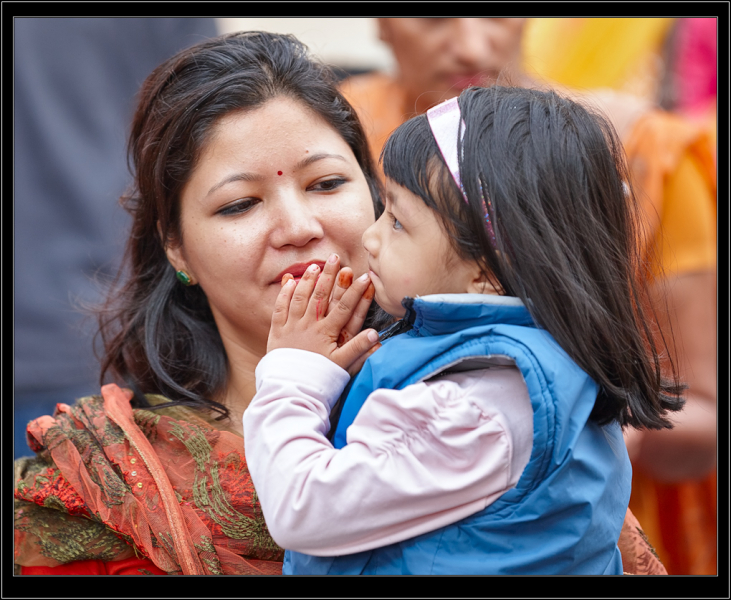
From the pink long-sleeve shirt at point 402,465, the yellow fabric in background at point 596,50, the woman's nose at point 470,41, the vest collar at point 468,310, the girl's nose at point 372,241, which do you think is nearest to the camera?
the pink long-sleeve shirt at point 402,465

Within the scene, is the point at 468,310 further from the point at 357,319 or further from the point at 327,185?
the point at 327,185

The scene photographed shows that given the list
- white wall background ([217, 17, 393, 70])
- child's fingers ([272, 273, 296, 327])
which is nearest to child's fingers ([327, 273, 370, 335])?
child's fingers ([272, 273, 296, 327])

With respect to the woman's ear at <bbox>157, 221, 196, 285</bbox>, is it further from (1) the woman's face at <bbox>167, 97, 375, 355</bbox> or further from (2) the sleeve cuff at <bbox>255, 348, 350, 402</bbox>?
(2) the sleeve cuff at <bbox>255, 348, 350, 402</bbox>

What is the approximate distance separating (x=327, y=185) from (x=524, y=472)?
3.20 ft

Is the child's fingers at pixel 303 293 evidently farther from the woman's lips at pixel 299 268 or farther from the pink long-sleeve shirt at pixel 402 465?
the pink long-sleeve shirt at pixel 402 465

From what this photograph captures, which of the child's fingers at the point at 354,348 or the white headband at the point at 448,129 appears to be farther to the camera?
the child's fingers at the point at 354,348

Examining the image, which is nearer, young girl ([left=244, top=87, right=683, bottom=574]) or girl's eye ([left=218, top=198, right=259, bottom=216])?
young girl ([left=244, top=87, right=683, bottom=574])

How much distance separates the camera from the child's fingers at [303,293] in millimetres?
1731

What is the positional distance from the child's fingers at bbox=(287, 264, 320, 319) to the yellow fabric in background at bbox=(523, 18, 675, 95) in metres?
3.35

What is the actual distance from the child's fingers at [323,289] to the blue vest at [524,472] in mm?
232

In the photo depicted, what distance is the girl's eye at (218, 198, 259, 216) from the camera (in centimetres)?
196

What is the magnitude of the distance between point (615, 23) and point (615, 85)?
405mm

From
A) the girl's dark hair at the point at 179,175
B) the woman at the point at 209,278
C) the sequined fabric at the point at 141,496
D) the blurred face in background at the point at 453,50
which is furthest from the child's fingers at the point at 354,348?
the blurred face in background at the point at 453,50

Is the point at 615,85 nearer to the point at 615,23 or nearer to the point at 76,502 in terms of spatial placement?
the point at 615,23
